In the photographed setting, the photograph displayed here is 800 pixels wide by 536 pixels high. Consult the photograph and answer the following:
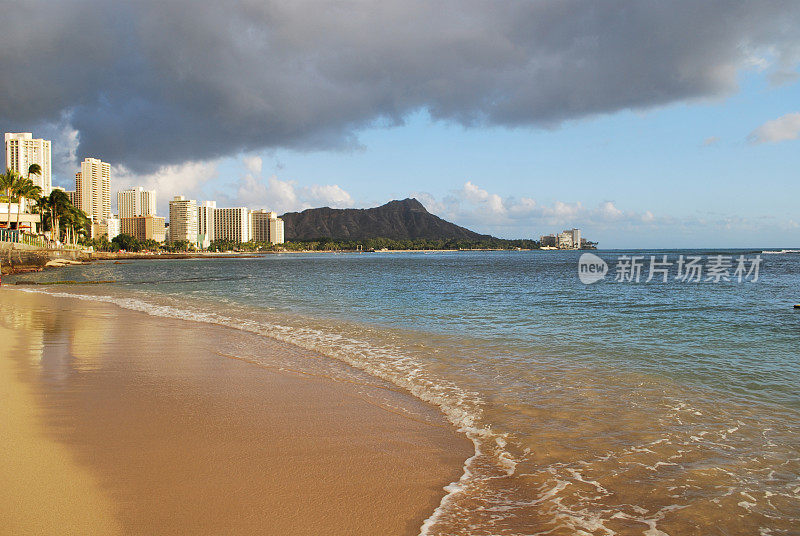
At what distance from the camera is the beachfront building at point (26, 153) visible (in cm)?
17075

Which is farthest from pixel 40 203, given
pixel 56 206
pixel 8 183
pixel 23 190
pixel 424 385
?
pixel 424 385

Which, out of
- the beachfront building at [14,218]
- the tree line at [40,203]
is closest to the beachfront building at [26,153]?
the tree line at [40,203]

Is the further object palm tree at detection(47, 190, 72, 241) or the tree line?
palm tree at detection(47, 190, 72, 241)

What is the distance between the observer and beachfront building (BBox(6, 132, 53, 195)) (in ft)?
560

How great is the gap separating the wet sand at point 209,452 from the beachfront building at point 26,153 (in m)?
202

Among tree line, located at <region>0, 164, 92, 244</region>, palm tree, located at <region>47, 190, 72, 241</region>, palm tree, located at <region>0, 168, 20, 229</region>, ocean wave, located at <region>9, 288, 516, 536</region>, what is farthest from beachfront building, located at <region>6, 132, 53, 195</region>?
ocean wave, located at <region>9, 288, 516, 536</region>

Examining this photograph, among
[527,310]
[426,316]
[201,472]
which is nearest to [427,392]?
[201,472]

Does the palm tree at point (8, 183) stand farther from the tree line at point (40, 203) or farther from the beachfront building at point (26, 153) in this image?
the beachfront building at point (26, 153)

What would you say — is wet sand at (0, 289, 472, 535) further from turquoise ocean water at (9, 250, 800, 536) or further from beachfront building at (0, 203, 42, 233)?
beachfront building at (0, 203, 42, 233)

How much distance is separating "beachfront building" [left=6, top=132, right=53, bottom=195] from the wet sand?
661 ft

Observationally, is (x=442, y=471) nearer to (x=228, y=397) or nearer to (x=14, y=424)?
(x=228, y=397)

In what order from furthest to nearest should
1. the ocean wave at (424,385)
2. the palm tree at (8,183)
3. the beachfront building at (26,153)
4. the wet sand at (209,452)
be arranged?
the beachfront building at (26,153), the palm tree at (8,183), the ocean wave at (424,385), the wet sand at (209,452)

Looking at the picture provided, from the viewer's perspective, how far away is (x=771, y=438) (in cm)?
595

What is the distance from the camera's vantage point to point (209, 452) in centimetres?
505
